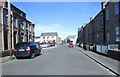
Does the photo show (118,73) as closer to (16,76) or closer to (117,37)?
(16,76)

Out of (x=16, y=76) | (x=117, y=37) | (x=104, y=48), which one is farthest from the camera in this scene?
(x=117, y=37)

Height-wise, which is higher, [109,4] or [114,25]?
[109,4]

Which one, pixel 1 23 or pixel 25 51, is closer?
pixel 25 51

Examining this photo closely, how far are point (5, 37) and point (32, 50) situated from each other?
33.1 feet

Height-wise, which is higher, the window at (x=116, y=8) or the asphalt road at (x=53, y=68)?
the window at (x=116, y=8)

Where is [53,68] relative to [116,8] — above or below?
below

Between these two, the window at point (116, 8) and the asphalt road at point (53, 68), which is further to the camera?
the window at point (116, 8)

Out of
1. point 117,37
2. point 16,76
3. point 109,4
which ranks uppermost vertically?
point 109,4

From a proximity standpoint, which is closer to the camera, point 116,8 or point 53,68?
point 53,68

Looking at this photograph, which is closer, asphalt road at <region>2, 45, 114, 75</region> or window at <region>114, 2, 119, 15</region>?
asphalt road at <region>2, 45, 114, 75</region>

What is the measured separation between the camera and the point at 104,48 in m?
25.6

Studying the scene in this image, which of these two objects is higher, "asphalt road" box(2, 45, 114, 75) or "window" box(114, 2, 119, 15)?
"window" box(114, 2, 119, 15)

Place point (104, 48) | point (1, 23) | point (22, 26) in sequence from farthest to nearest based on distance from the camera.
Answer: point (22, 26)
point (1, 23)
point (104, 48)

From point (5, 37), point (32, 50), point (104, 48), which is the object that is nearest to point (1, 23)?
point (5, 37)
